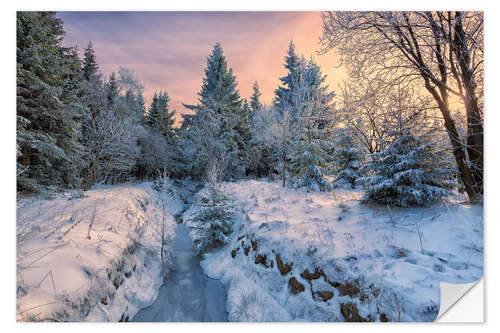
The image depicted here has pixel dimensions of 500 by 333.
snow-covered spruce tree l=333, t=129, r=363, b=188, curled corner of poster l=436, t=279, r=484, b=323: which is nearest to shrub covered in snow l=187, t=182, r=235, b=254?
curled corner of poster l=436, t=279, r=484, b=323

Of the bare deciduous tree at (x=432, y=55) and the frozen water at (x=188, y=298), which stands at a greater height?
the bare deciduous tree at (x=432, y=55)

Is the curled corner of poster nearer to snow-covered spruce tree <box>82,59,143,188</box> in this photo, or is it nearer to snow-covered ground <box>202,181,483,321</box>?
snow-covered ground <box>202,181,483,321</box>

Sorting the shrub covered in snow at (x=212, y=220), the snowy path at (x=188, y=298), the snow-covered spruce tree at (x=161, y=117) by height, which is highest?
the snow-covered spruce tree at (x=161, y=117)

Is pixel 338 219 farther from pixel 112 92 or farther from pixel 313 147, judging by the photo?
pixel 112 92

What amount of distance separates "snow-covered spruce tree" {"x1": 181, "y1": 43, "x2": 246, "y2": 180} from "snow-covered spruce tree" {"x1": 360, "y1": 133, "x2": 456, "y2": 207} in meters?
13.3

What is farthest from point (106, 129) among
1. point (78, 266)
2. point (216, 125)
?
point (78, 266)

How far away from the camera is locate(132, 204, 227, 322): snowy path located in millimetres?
3111

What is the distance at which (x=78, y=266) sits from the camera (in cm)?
306

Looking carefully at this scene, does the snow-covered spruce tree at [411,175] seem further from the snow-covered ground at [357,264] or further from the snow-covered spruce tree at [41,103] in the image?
the snow-covered spruce tree at [41,103]

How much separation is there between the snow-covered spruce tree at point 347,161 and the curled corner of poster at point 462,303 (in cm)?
701

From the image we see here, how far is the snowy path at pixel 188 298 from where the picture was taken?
3.11 metres

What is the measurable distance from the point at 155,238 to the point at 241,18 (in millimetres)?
6691

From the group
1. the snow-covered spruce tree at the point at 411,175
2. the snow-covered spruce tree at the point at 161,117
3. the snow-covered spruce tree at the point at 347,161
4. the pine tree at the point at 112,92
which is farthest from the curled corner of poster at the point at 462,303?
the snow-covered spruce tree at the point at 161,117
